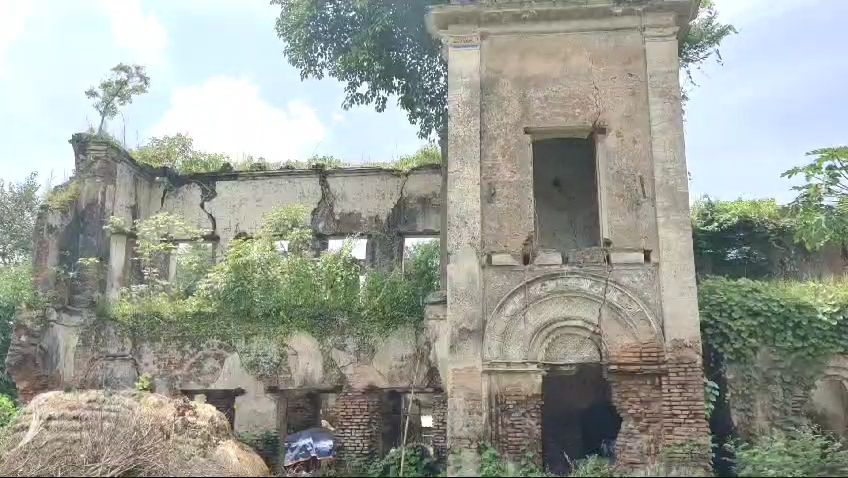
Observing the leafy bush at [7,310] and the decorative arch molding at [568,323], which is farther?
the leafy bush at [7,310]

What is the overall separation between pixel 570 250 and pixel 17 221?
19387 mm

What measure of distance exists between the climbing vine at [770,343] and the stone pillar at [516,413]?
2.56m

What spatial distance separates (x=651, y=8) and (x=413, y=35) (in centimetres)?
539

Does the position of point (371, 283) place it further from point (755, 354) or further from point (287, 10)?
point (287, 10)

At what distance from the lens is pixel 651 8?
10.0 metres

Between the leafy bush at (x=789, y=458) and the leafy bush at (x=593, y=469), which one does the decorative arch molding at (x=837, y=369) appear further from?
the leafy bush at (x=593, y=469)

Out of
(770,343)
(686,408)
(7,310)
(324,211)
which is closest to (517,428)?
(686,408)

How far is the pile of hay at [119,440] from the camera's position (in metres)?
8.24

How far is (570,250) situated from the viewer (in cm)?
993

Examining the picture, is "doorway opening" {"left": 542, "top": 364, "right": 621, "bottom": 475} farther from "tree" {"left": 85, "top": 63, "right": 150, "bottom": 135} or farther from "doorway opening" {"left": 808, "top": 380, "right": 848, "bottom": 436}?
"tree" {"left": 85, "top": 63, "right": 150, "bottom": 135}

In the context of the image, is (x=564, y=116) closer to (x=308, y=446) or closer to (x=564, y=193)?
(x=564, y=193)

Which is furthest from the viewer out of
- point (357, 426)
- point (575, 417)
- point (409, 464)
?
point (575, 417)

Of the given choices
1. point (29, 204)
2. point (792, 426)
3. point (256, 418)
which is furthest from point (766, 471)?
point (29, 204)

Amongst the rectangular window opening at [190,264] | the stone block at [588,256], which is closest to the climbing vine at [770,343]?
the stone block at [588,256]
